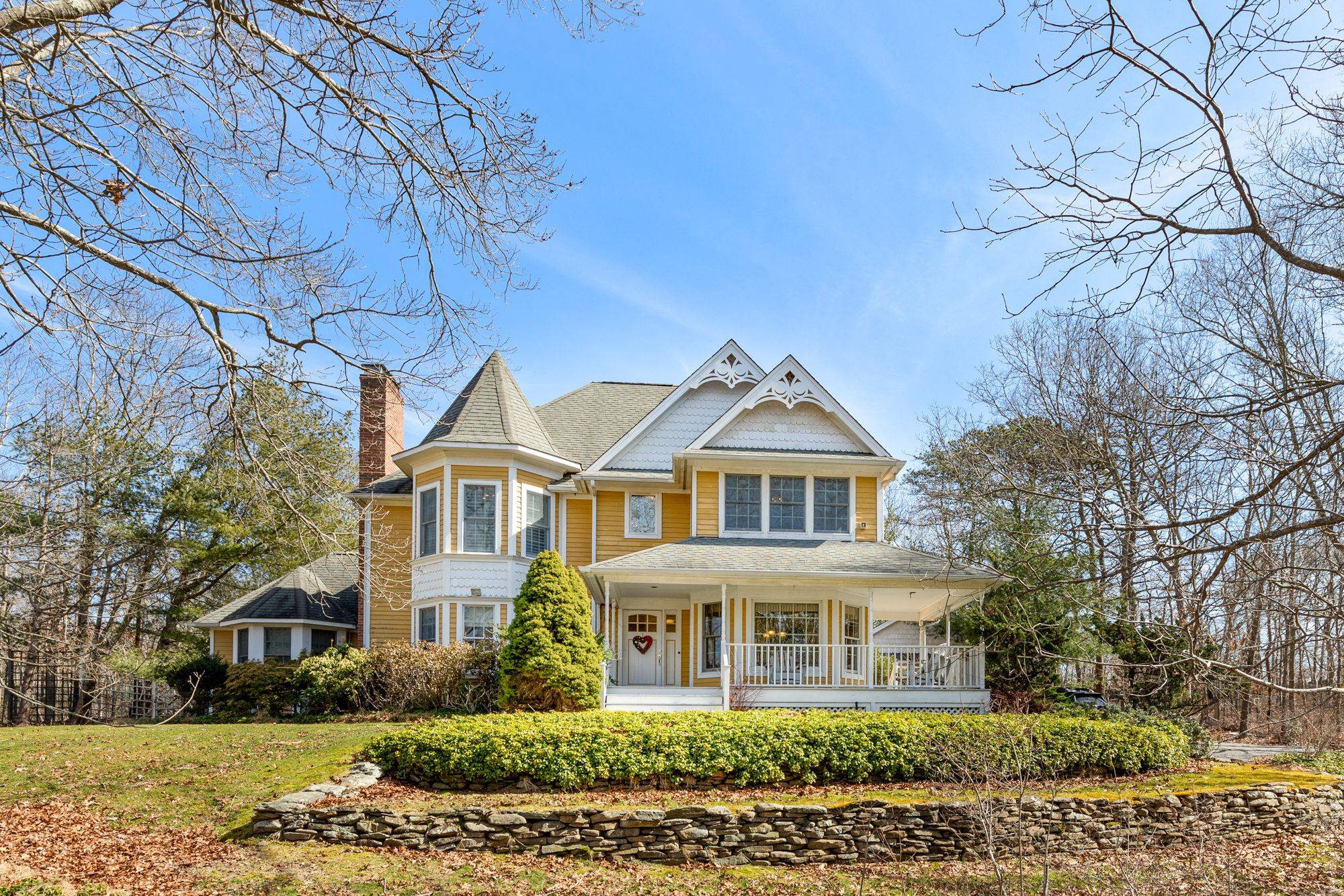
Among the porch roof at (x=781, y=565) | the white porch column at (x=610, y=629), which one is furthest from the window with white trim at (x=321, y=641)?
the porch roof at (x=781, y=565)

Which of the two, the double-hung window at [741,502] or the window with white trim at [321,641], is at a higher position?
the double-hung window at [741,502]

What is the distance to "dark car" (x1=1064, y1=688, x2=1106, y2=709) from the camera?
1799cm

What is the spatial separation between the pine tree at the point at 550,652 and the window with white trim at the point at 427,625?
15.2 ft

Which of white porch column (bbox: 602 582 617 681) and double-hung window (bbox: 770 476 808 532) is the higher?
double-hung window (bbox: 770 476 808 532)

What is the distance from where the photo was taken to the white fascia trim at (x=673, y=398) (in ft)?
71.8

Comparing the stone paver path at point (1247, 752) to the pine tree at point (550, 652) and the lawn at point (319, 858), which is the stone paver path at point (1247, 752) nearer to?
the lawn at point (319, 858)

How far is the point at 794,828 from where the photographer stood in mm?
11719

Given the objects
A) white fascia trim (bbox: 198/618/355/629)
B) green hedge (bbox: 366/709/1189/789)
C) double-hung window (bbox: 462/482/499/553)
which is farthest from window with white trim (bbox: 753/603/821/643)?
white fascia trim (bbox: 198/618/355/629)

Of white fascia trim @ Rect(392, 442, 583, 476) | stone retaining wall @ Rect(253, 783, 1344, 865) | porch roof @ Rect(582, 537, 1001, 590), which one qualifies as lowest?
stone retaining wall @ Rect(253, 783, 1344, 865)

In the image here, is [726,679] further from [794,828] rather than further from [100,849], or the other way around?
[100,849]

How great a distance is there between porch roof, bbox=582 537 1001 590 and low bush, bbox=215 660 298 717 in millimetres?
6726

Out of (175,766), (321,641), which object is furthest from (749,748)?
(321,641)

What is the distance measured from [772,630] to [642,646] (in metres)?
3.31

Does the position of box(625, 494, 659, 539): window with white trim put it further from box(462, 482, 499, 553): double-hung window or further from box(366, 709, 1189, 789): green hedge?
box(366, 709, 1189, 789): green hedge
